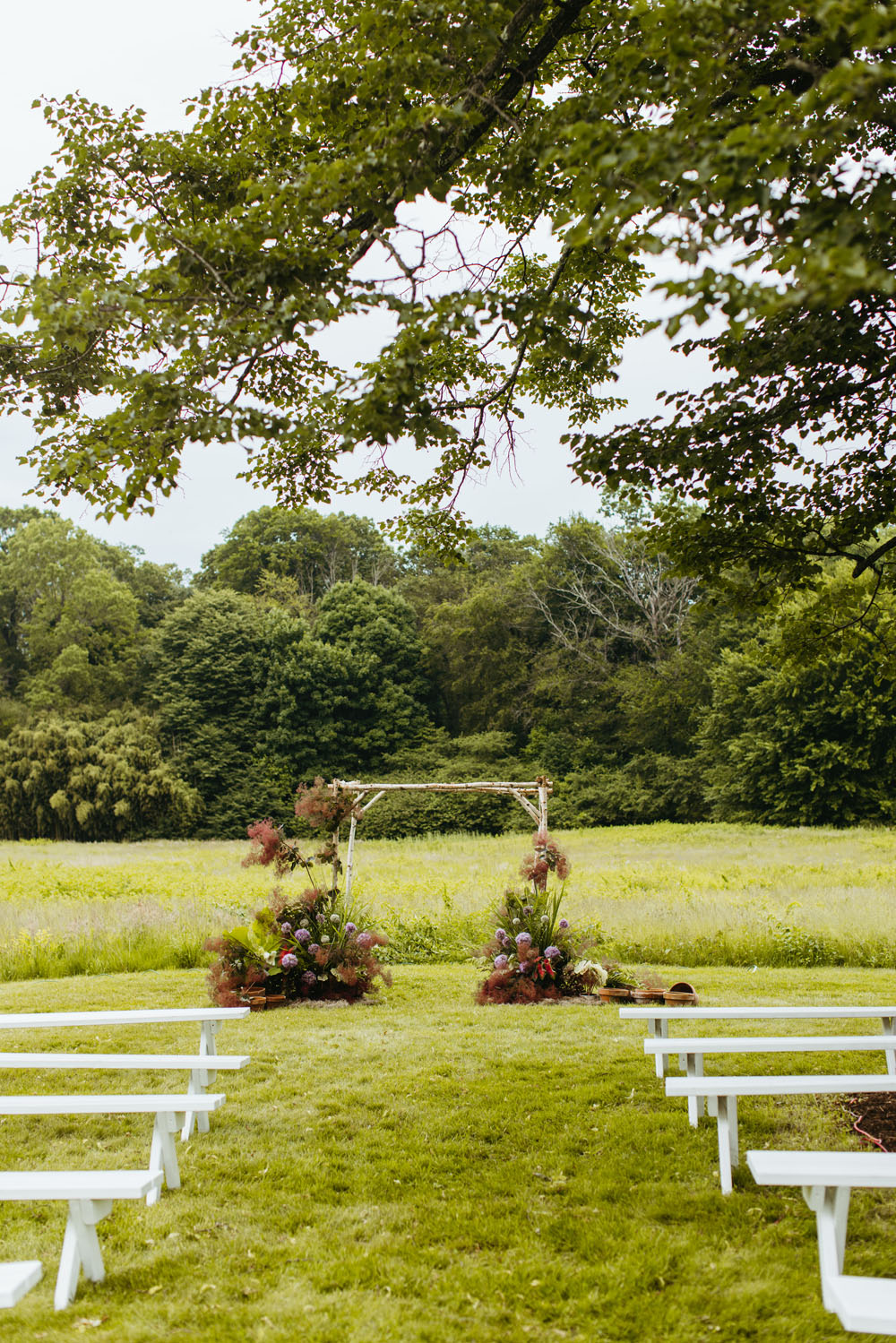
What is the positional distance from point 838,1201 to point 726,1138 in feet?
4.01

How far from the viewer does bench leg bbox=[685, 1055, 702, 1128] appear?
457cm

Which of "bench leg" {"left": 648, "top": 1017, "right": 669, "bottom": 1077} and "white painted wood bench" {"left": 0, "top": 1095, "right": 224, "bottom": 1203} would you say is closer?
"white painted wood bench" {"left": 0, "top": 1095, "right": 224, "bottom": 1203}

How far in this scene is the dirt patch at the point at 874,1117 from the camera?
4.44 meters

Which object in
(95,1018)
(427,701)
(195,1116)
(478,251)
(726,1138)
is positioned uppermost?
(478,251)

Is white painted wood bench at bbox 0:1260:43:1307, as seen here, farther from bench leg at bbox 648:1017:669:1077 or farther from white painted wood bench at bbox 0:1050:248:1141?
bench leg at bbox 648:1017:669:1077

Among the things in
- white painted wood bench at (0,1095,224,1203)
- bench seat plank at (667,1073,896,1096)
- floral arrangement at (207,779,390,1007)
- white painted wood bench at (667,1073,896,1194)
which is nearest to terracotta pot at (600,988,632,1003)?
floral arrangement at (207,779,390,1007)

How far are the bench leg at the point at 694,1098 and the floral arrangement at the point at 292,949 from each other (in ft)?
13.0

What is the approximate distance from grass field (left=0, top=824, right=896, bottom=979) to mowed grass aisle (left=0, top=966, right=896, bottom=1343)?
16.4 ft

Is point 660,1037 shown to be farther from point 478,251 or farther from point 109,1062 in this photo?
point 478,251

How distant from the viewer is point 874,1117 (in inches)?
190

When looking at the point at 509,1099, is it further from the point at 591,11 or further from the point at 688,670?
the point at 688,670

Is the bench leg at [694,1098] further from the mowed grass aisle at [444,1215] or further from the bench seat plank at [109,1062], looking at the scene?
the bench seat plank at [109,1062]

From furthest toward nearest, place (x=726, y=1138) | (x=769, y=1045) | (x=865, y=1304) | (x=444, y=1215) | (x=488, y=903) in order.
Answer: (x=488, y=903) → (x=769, y=1045) → (x=726, y=1138) → (x=444, y=1215) → (x=865, y=1304)

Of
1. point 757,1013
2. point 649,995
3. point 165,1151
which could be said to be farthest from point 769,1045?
point 649,995
